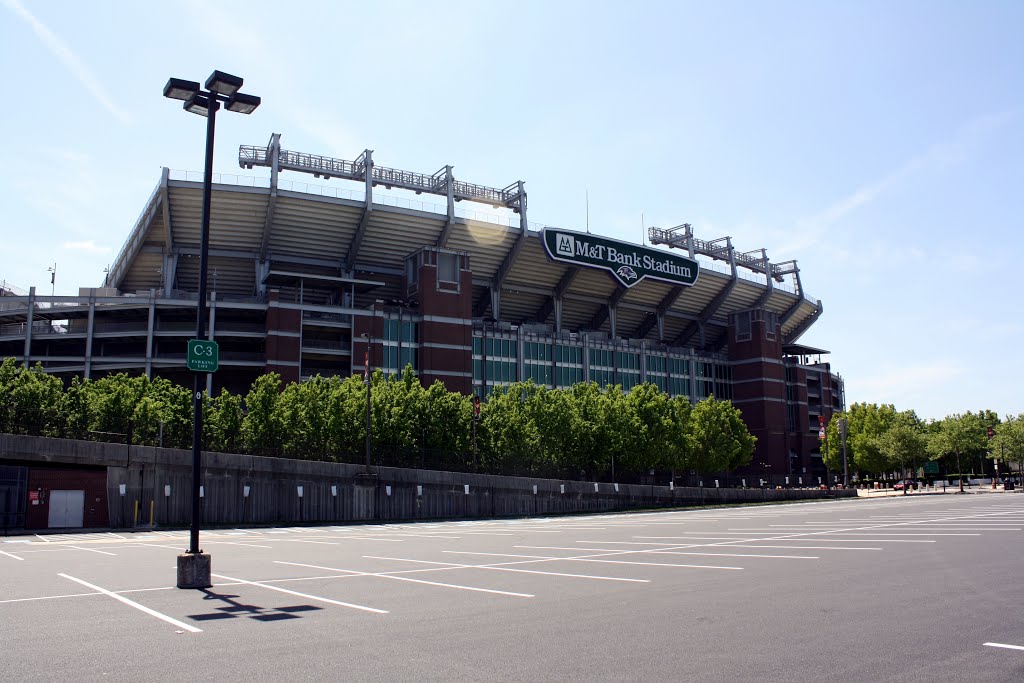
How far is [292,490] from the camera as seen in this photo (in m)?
44.5

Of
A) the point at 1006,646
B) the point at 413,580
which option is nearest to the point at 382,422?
the point at 413,580

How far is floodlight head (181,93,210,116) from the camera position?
14625 mm

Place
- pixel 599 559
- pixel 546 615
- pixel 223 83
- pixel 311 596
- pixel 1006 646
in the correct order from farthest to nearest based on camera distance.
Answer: pixel 599 559 → pixel 223 83 → pixel 311 596 → pixel 546 615 → pixel 1006 646

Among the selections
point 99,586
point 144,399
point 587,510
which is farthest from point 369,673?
point 144,399

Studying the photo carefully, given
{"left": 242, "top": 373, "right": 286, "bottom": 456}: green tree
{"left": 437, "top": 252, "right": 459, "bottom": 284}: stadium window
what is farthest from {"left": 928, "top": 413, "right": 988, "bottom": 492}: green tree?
{"left": 242, "top": 373, "right": 286, "bottom": 456}: green tree

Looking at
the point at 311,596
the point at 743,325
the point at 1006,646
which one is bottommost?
the point at 311,596

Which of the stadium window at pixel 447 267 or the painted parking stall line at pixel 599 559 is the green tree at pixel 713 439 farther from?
the painted parking stall line at pixel 599 559

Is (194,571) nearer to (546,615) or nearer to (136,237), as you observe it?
(546,615)

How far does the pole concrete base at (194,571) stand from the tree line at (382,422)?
32566 mm

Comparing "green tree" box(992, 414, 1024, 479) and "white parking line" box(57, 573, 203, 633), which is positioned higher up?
"green tree" box(992, 414, 1024, 479)

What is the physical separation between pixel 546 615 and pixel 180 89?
437 inches

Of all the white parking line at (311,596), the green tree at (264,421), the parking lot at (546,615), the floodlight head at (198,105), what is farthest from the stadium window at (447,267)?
the white parking line at (311,596)

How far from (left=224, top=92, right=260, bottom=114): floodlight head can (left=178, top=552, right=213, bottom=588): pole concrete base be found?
7927 mm

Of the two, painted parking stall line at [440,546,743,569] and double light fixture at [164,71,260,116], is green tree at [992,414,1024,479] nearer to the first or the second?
painted parking stall line at [440,546,743,569]
